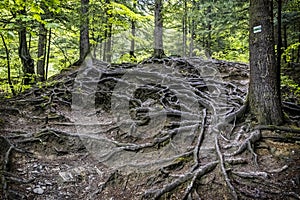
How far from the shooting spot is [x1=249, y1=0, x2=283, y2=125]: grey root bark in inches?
190

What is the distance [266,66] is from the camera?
192 inches

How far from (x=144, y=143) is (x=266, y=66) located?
9.94 feet

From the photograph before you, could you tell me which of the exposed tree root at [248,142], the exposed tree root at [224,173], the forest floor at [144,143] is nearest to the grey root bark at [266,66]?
the forest floor at [144,143]

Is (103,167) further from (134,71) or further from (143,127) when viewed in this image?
(134,71)

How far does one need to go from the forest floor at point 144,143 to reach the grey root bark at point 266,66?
31 cm

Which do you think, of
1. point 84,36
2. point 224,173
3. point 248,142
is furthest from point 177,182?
point 84,36

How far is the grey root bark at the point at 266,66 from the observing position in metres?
4.82

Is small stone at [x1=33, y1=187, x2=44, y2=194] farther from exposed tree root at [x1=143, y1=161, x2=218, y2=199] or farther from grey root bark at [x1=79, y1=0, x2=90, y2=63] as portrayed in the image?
grey root bark at [x1=79, y1=0, x2=90, y2=63]

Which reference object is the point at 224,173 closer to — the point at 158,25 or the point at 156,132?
the point at 156,132

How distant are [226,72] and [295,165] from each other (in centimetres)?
659

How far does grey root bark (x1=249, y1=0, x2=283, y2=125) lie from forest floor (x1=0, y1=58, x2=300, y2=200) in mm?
313

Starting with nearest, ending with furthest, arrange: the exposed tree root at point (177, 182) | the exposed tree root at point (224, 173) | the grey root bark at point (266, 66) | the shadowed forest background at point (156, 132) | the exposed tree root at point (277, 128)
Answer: the exposed tree root at point (224, 173), the exposed tree root at point (177, 182), the shadowed forest background at point (156, 132), the exposed tree root at point (277, 128), the grey root bark at point (266, 66)

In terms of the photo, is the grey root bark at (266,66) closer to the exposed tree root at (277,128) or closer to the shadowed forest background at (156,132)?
the shadowed forest background at (156,132)

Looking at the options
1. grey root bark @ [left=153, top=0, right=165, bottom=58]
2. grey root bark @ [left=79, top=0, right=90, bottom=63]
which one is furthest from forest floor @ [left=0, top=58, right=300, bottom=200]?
grey root bark @ [left=153, top=0, right=165, bottom=58]
